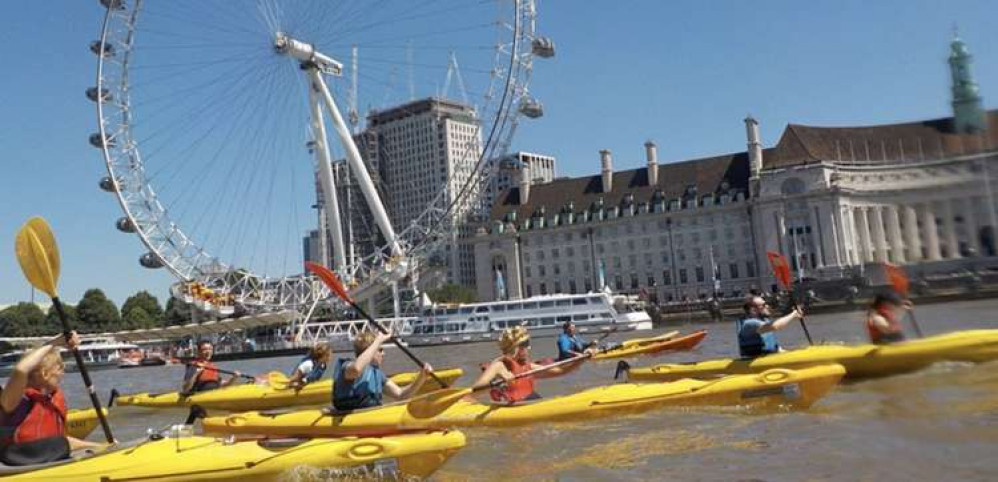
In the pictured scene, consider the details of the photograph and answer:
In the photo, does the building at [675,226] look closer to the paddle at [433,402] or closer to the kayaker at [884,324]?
A: the kayaker at [884,324]

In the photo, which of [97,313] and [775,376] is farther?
[97,313]

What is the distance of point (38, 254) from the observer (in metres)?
9.72

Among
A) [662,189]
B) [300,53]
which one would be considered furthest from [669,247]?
[300,53]

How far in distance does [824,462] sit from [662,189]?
93768 millimetres

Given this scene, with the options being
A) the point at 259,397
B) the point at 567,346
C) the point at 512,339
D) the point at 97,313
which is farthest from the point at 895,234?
the point at 97,313

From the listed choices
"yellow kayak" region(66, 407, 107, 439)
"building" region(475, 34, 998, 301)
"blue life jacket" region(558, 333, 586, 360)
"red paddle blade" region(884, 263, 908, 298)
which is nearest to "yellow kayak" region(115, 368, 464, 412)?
"blue life jacket" region(558, 333, 586, 360)

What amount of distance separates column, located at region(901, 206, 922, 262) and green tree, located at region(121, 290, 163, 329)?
10652cm

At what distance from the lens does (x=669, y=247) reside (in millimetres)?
99375

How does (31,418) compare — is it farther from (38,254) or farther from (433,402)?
(433,402)

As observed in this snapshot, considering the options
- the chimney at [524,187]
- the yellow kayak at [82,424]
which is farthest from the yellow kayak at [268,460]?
the chimney at [524,187]

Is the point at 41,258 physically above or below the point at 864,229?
above

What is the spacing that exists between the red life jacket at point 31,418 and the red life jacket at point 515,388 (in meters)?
6.09

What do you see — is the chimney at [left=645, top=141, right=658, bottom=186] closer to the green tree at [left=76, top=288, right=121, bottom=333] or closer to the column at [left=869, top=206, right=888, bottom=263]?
the green tree at [left=76, top=288, right=121, bottom=333]

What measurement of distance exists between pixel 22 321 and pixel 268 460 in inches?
4342
